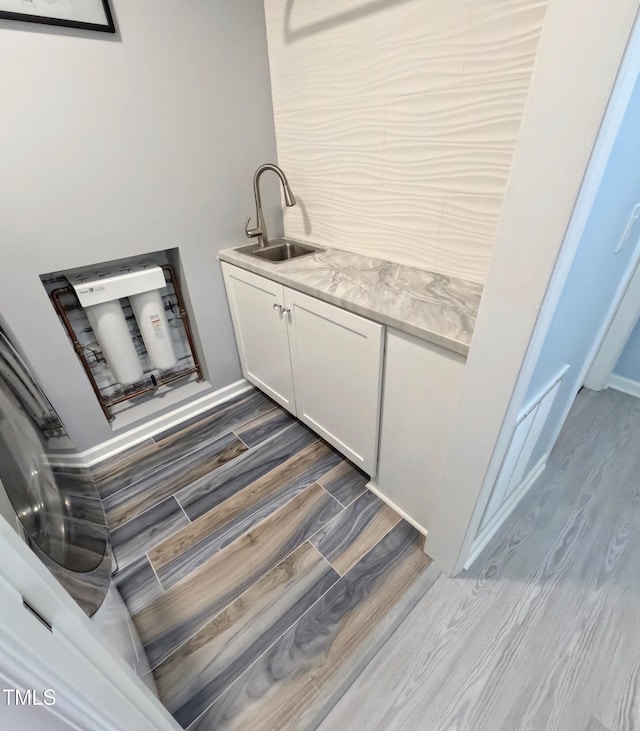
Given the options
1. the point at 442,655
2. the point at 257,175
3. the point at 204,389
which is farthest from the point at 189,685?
the point at 257,175

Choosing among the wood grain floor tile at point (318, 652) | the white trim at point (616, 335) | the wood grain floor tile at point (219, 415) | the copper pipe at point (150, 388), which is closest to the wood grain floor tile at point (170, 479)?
the wood grain floor tile at point (219, 415)

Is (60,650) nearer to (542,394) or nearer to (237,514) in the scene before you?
(237,514)

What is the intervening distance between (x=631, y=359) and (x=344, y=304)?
1.75 m

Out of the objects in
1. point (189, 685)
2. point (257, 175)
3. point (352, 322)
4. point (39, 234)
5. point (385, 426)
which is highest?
point (257, 175)

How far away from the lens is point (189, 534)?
1.38 meters

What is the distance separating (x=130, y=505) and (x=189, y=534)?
0.34 metres

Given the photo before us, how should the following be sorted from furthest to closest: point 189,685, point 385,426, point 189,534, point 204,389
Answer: point 204,389 → point 189,534 → point 385,426 → point 189,685

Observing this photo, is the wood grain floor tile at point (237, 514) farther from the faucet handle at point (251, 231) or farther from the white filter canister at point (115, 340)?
the faucet handle at point (251, 231)

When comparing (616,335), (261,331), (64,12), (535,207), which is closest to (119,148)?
(64,12)

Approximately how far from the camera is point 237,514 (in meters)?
1.44

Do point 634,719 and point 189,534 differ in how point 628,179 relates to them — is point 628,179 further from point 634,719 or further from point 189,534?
point 189,534

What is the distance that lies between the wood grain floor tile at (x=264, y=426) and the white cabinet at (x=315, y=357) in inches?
4.7

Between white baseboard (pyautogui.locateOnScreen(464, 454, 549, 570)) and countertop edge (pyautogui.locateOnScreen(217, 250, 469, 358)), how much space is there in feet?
2.48

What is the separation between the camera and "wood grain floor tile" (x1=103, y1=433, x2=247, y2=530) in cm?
149
